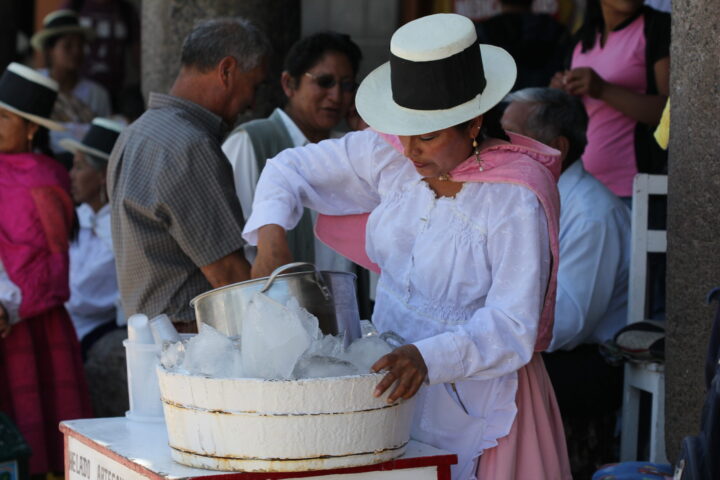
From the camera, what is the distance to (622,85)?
17.0 ft

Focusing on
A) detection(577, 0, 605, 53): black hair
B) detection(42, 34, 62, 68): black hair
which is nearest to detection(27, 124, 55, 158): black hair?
detection(577, 0, 605, 53): black hair

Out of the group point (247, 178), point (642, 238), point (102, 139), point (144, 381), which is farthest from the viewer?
point (102, 139)

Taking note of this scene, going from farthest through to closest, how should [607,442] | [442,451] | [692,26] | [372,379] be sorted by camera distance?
[607,442], [692,26], [442,451], [372,379]

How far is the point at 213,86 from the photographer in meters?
4.00

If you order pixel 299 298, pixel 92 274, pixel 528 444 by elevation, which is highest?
pixel 299 298

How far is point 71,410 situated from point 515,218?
314 centimetres

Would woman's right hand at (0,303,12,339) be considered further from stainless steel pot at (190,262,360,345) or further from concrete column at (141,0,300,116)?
stainless steel pot at (190,262,360,345)

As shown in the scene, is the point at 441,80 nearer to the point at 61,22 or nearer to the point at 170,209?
the point at 170,209

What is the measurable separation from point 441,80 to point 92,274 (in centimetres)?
415

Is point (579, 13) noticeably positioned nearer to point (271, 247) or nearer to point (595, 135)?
point (595, 135)

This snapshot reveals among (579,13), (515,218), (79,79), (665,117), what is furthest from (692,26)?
(79,79)

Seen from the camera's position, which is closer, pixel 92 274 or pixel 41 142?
pixel 41 142

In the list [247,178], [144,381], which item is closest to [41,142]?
[247,178]

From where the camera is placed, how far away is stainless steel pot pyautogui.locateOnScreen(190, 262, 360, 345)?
8.43ft
